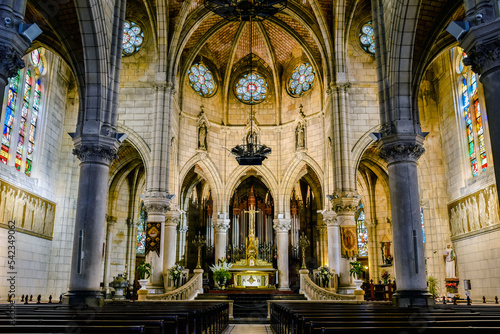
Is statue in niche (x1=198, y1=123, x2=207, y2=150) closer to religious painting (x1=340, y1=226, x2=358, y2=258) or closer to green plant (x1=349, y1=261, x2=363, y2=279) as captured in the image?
religious painting (x1=340, y1=226, x2=358, y2=258)

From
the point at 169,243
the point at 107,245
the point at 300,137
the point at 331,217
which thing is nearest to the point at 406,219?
the point at 331,217

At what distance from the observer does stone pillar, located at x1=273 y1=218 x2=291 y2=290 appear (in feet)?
87.1

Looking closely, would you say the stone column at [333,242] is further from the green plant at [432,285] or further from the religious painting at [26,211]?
the religious painting at [26,211]

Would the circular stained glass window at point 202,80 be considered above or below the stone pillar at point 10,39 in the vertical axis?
above

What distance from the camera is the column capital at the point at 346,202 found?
20547 millimetres

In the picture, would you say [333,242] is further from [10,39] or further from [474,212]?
[10,39]

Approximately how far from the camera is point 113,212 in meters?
28.5

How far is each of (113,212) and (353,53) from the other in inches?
674

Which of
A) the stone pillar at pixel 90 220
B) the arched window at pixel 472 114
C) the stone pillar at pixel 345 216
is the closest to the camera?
the stone pillar at pixel 90 220

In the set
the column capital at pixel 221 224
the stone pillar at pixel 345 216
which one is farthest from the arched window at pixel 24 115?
the stone pillar at pixel 345 216

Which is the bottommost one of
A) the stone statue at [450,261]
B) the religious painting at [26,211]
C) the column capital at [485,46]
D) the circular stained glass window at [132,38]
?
the stone statue at [450,261]

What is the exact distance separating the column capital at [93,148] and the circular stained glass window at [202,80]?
16320mm

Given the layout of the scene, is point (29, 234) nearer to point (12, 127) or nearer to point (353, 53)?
point (12, 127)

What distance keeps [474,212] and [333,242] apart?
6.65 metres
